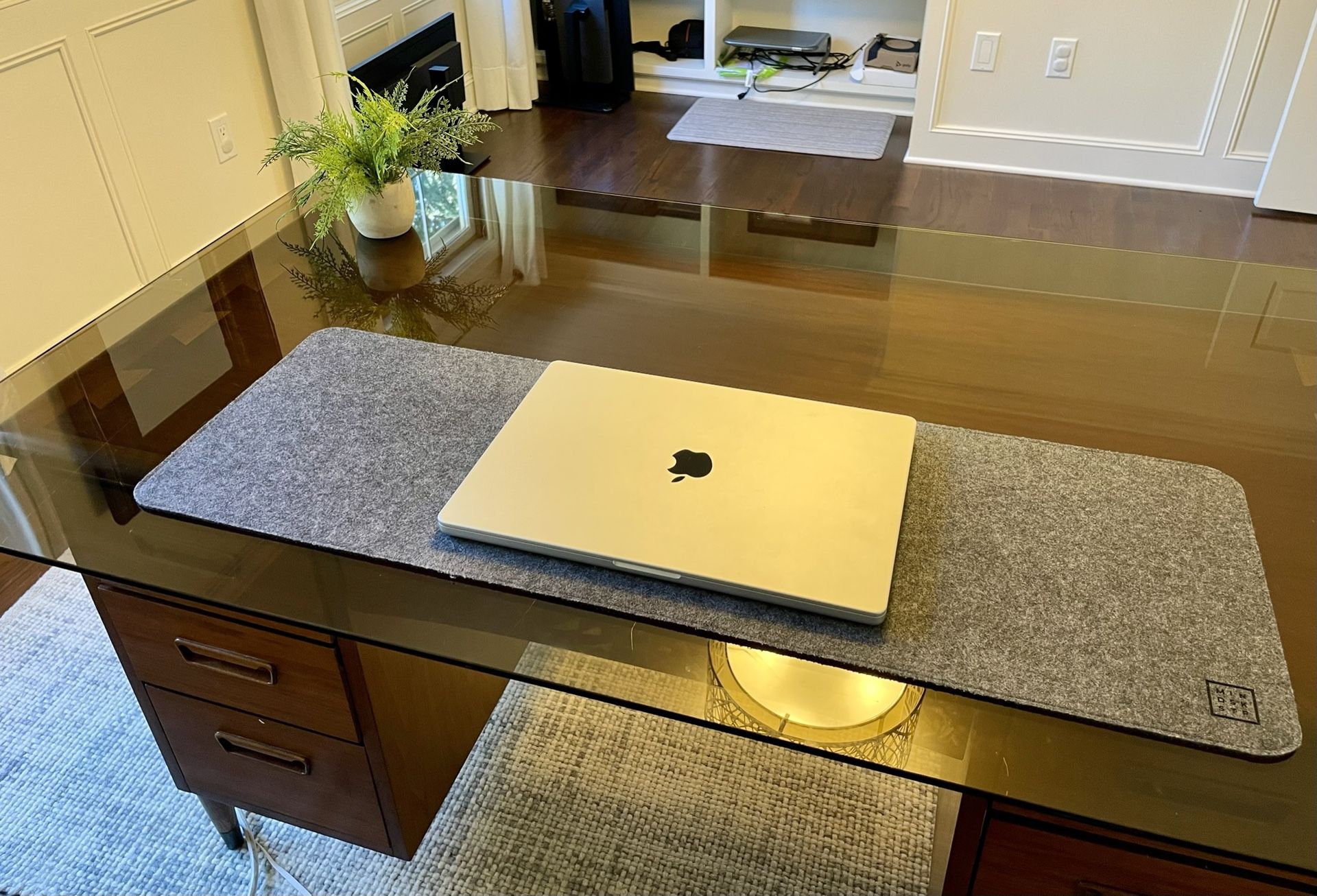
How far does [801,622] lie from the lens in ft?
2.69

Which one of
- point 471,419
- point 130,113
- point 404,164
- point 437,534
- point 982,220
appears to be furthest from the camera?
point 982,220

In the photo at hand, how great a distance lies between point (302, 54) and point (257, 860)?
2276 mm

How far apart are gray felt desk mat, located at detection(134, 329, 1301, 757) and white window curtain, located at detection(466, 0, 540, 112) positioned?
3.16 metres

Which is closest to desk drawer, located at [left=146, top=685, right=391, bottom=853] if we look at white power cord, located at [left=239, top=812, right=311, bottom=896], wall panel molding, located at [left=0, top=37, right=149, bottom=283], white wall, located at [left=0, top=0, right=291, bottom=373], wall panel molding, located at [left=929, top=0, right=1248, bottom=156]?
white power cord, located at [left=239, top=812, right=311, bottom=896]

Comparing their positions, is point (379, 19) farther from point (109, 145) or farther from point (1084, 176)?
point (1084, 176)

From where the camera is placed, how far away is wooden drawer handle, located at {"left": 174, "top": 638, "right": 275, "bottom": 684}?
110cm

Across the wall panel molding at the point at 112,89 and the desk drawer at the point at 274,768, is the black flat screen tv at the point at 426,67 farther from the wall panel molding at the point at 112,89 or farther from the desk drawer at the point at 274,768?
the desk drawer at the point at 274,768

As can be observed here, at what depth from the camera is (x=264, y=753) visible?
1220mm

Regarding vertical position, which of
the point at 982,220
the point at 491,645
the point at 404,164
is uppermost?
the point at 404,164

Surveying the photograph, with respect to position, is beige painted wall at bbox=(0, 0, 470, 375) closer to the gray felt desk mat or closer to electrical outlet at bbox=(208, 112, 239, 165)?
electrical outlet at bbox=(208, 112, 239, 165)

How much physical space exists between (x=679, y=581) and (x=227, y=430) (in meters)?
0.56

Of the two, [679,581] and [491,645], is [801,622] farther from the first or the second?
[491,645]

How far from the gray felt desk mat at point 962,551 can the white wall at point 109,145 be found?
5.00ft

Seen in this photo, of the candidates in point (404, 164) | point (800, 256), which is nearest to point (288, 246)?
point (404, 164)
